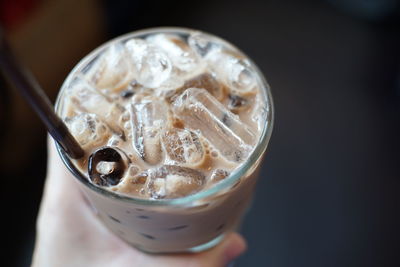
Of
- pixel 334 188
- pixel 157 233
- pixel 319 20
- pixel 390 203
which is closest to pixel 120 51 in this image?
pixel 157 233

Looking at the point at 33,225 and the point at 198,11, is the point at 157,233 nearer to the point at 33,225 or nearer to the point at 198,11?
the point at 33,225

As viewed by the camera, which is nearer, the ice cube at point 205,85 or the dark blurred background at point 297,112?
the ice cube at point 205,85

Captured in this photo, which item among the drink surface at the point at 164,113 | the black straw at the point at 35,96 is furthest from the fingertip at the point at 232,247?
the black straw at the point at 35,96

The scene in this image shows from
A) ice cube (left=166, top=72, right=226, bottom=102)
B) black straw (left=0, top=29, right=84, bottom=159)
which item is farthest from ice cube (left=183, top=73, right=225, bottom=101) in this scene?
black straw (left=0, top=29, right=84, bottom=159)

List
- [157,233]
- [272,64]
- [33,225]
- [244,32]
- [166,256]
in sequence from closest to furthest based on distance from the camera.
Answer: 1. [157,233]
2. [166,256]
3. [33,225]
4. [272,64]
5. [244,32]

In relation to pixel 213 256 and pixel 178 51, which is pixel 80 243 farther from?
pixel 178 51

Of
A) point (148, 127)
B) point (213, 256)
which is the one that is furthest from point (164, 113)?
point (213, 256)

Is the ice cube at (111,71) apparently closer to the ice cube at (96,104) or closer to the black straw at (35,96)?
the ice cube at (96,104)
